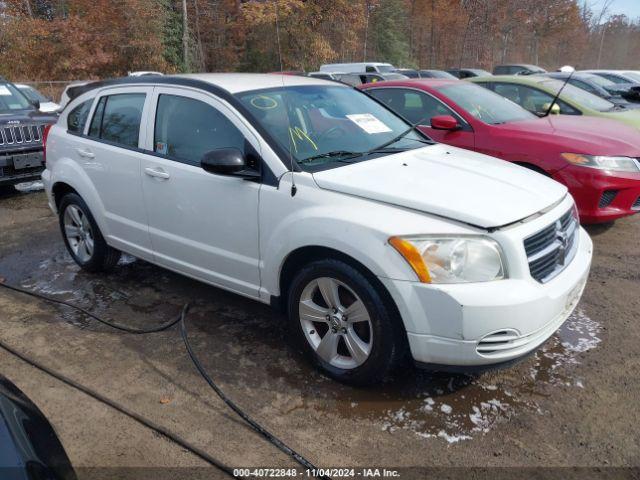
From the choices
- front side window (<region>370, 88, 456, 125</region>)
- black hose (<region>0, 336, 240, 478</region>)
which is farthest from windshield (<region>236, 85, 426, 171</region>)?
front side window (<region>370, 88, 456, 125</region>)

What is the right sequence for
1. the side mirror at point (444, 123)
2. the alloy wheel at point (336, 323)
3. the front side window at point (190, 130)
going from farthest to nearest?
the side mirror at point (444, 123) → the front side window at point (190, 130) → the alloy wheel at point (336, 323)

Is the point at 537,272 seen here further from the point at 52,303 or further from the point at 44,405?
the point at 52,303

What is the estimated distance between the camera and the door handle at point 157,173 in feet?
12.0

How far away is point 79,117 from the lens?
4660mm

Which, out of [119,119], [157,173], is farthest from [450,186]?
[119,119]

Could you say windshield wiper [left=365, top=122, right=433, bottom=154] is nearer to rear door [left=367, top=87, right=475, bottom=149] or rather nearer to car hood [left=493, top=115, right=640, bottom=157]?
rear door [left=367, top=87, right=475, bottom=149]

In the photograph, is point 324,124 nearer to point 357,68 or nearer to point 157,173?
point 157,173

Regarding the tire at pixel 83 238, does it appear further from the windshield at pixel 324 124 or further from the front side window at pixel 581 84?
the front side window at pixel 581 84

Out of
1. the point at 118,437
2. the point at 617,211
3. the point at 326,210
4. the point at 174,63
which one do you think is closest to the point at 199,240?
the point at 326,210

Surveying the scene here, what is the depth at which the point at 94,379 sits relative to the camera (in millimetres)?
3180

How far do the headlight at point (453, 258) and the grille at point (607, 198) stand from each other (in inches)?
121

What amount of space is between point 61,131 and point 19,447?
153 inches

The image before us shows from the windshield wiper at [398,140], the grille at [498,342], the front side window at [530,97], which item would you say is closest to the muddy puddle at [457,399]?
the grille at [498,342]

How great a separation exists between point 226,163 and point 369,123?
4.11 ft
